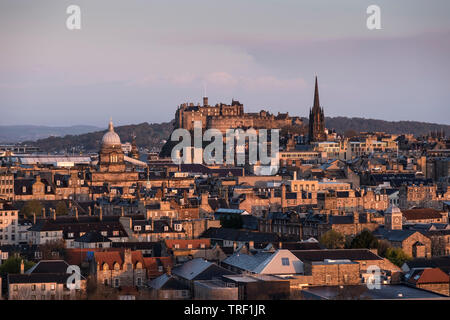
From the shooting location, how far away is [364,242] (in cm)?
5725

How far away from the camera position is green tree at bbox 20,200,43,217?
7528 cm

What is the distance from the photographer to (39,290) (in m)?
45.0

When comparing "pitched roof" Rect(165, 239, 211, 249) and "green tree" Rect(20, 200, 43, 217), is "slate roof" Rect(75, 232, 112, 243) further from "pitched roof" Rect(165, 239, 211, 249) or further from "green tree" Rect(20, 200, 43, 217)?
"green tree" Rect(20, 200, 43, 217)

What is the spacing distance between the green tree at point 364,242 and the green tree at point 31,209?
25256 mm

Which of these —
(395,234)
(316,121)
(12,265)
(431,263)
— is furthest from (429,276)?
(316,121)

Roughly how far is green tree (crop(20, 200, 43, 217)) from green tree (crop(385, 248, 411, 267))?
88.2 feet

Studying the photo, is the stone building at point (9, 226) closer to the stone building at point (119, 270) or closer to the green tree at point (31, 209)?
the green tree at point (31, 209)

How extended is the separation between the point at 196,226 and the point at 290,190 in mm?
24746

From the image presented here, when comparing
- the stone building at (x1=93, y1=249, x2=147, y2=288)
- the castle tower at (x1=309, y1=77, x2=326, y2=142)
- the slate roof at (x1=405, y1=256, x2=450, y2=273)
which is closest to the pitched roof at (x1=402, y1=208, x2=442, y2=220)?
the slate roof at (x1=405, y1=256, x2=450, y2=273)

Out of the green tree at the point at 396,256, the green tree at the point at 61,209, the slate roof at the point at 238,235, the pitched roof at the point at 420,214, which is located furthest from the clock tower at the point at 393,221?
the green tree at the point at 61,209

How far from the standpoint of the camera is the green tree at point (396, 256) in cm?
5481

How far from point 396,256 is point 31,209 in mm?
29433

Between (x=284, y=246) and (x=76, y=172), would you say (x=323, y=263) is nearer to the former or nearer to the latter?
(x=284, y=246)
